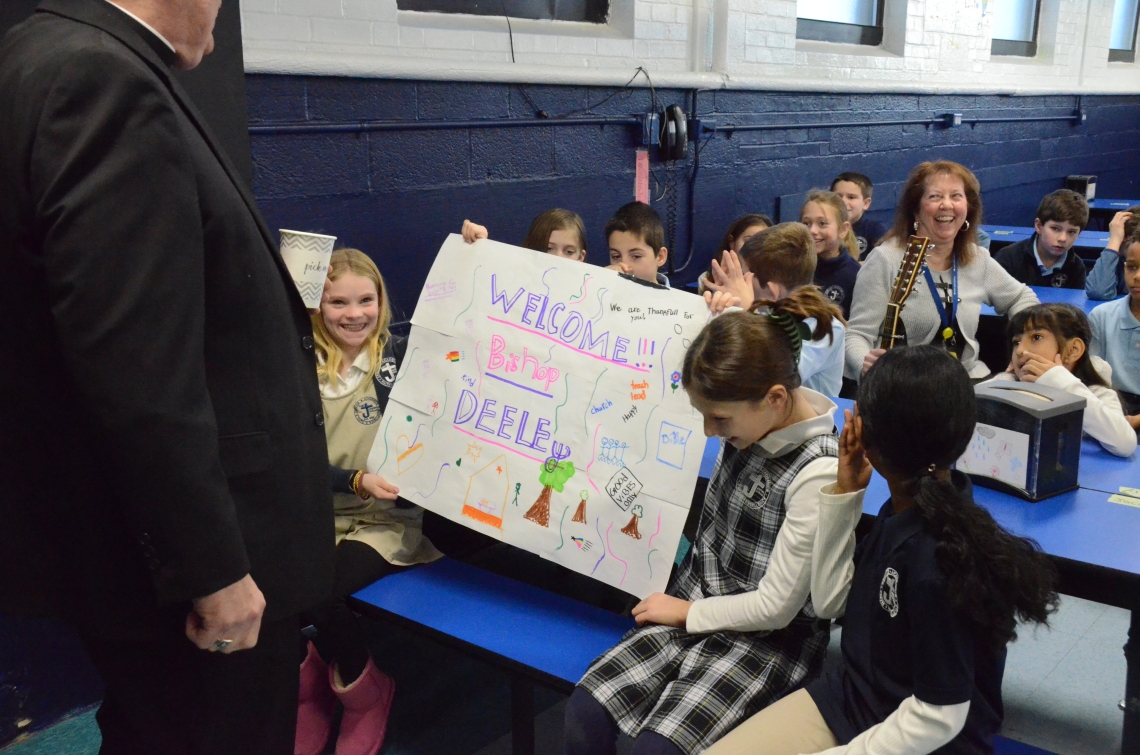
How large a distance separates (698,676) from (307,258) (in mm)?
1087

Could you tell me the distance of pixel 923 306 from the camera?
3225mm

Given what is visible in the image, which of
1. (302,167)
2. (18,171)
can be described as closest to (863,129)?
(302,167)

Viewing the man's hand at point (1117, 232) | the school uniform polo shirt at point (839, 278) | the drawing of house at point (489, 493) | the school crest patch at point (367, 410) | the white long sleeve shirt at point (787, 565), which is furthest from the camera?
the man's hand at point (1117, 232)

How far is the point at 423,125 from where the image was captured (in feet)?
11.4

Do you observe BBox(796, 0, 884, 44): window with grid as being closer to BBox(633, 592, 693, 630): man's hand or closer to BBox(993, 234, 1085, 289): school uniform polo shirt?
BBox(993, 234, 1085, 289): school uniform polo shirt

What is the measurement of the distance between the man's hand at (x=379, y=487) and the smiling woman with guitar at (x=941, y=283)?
1.67m

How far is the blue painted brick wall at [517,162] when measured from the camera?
10.4 feet

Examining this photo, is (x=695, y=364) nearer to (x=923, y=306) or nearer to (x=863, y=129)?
(x=923, y=306)

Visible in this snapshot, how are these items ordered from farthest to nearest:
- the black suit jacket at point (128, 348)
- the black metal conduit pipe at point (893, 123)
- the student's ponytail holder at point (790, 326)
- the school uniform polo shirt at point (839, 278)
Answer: the black metal conduit pipe at point (893, 123), the school uniform polo shirt at point (839, 278), the student's ponytail holder at point (790, 326), the black suit jacket at point (128, 348)

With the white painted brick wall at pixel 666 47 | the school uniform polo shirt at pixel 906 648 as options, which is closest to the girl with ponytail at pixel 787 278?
the school uniform polo shirt at pixel 906 648

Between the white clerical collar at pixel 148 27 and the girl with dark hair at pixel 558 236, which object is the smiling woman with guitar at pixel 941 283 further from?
the white clerical collar at pixel 148 27

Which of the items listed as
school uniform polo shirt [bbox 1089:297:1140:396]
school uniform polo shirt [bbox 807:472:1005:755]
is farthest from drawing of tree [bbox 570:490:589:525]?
school uniform polo shirt [bbox 1089:297:1140:396]

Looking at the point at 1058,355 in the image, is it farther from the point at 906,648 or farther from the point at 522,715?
the point at 522,715

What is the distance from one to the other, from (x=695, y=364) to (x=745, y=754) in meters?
0.69
